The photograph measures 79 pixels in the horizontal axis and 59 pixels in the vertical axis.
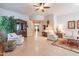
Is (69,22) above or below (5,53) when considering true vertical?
above

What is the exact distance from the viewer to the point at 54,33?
369 cm

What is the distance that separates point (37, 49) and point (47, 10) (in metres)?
1.26

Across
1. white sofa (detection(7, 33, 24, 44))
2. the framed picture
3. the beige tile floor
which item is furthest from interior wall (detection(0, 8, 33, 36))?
the framed picture

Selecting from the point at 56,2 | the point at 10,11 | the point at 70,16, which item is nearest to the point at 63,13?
the point at 70,16

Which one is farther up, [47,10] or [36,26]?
[47,10]

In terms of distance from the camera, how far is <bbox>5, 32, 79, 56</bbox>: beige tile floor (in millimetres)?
3463

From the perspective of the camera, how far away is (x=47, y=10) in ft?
11.3

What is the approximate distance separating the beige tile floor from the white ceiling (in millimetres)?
790

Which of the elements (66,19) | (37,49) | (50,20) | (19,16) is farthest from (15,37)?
(66,19)

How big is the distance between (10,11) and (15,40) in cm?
91

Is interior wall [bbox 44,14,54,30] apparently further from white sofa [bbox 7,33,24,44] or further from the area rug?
white sofa [bbox 7,33,24,44]

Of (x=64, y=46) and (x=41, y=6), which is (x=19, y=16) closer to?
(x=41, y=6)

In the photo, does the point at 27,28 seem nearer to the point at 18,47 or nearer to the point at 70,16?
the point at 18,47

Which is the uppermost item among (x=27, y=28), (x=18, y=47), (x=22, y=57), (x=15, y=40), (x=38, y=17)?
(x=38, y=17)
